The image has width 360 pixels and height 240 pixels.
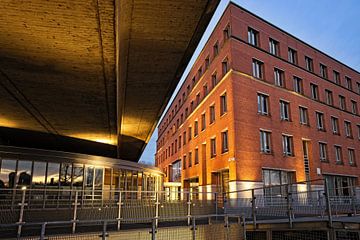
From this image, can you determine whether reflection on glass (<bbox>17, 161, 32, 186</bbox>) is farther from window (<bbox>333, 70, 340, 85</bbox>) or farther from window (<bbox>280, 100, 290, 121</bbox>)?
window (<bbox>333, 70, 340, 85</bbox>)

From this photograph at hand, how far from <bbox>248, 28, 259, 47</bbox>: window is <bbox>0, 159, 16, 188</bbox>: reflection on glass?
2113 cm

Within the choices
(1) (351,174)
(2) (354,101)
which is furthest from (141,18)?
(2) (354,101)

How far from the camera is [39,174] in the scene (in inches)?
604

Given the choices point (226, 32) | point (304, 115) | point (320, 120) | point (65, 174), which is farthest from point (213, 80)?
point (65, 174)

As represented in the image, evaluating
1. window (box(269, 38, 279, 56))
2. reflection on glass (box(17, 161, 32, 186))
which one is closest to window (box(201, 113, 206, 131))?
window (box(269, 38, 279, 56))

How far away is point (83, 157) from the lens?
1697 centimetres

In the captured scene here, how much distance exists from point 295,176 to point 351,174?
36.5ft

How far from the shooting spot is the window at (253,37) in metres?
27.3

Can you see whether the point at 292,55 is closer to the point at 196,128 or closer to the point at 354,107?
the point at 196,128

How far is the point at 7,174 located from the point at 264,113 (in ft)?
63.8

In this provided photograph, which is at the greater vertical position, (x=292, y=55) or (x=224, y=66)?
(x=292, y=55)

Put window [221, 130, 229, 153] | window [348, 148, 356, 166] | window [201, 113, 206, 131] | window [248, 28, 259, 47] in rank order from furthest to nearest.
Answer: window [348, 148, 356, 166] < window [201, 113, 206, 131] < window [248, 28, 259, 47] < window [221, 130, 229, 153]

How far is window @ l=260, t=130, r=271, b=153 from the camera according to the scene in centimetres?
2516

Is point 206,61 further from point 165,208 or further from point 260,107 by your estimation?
point 165,208
